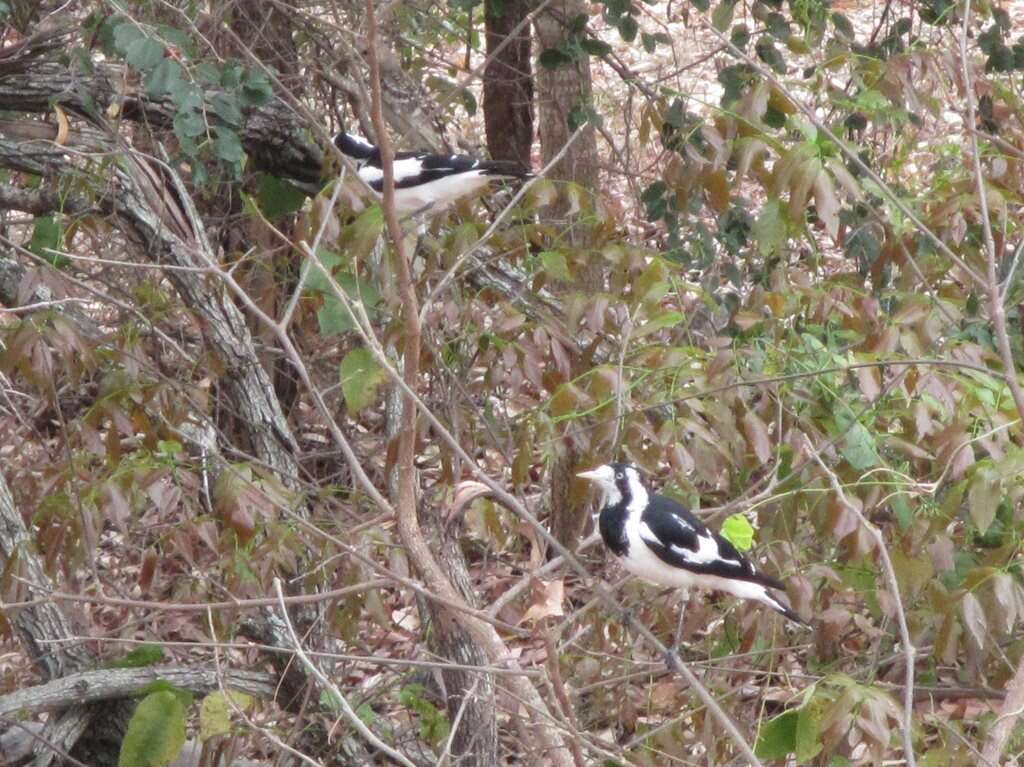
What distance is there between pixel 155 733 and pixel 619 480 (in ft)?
4.72

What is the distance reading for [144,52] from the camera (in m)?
3.56

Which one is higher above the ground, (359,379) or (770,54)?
(770,54)

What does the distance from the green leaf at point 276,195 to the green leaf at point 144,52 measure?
1.21 meters

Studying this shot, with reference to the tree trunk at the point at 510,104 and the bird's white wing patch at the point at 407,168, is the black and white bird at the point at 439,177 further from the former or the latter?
the tree trunk at the point at 510,104

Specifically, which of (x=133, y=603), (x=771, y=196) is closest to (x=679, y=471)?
(x=771, y=196)

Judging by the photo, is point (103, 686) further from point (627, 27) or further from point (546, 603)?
point (627, 27)

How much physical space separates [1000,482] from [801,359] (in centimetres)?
65

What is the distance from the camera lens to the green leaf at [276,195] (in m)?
4.79

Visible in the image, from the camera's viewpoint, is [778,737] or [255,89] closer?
[778,737]

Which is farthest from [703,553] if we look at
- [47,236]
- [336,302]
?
[47,236]

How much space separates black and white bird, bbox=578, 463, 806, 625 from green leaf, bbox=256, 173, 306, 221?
1694mm

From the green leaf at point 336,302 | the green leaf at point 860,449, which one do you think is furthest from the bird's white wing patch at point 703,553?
the green leaf at point 336,302

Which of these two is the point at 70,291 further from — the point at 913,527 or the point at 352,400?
the point at 913,527

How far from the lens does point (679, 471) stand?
3.35 meters
